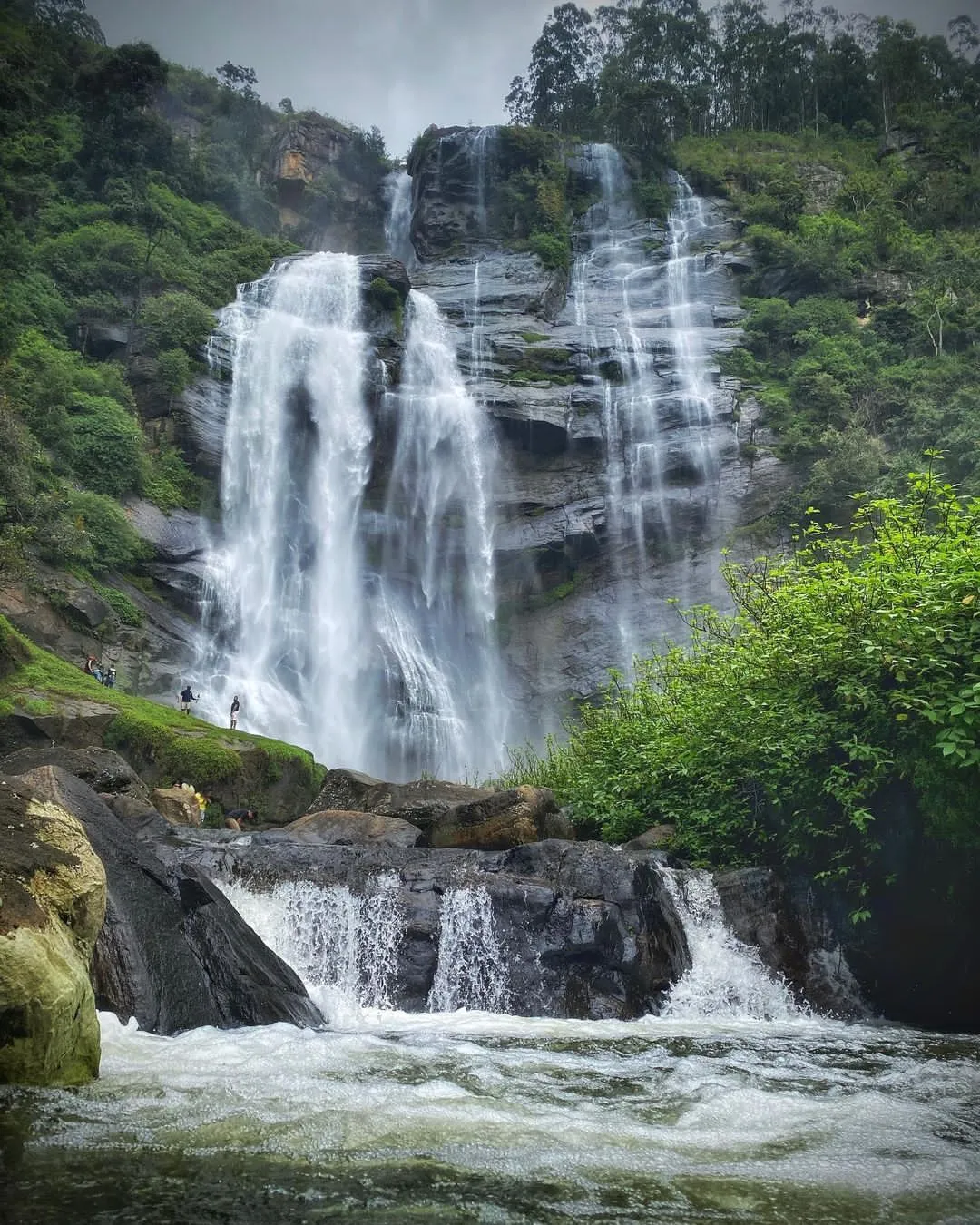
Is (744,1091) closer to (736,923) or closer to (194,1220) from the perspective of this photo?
(194,1220)

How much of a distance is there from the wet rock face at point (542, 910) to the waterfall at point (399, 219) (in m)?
39.2

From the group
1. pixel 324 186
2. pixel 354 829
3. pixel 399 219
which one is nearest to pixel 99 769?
pixel 354 829

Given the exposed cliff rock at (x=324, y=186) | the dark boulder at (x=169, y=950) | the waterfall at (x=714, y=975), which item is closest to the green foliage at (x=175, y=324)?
the exposed cliff rock at (x=324, y=186)

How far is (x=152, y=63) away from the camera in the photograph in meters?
39.9

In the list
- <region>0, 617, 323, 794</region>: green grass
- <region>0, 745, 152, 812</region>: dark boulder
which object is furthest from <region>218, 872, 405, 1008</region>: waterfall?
<region>0, 617, 323, 794</region>: green grass

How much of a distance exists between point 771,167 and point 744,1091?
167 ft

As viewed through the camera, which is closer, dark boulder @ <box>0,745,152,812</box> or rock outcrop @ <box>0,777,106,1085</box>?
rock outcrop @ <box>0,777,106,1085</box>

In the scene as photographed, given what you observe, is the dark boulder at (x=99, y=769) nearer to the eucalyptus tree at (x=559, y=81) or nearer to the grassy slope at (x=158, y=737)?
the grassy slope at (x=158, y=737)

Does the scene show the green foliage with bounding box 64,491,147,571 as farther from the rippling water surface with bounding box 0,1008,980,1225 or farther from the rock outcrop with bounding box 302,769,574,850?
the rippling water surface with bounding box 0,1008,980,1225

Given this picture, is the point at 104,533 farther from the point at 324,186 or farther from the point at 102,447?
the point at 324,186

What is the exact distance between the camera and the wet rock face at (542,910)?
32.3 feet

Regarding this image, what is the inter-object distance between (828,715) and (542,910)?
13.1 ft

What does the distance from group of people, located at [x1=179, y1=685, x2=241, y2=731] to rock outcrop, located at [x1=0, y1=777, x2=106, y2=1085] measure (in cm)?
1645

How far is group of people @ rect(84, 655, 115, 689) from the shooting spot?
73.0ft
